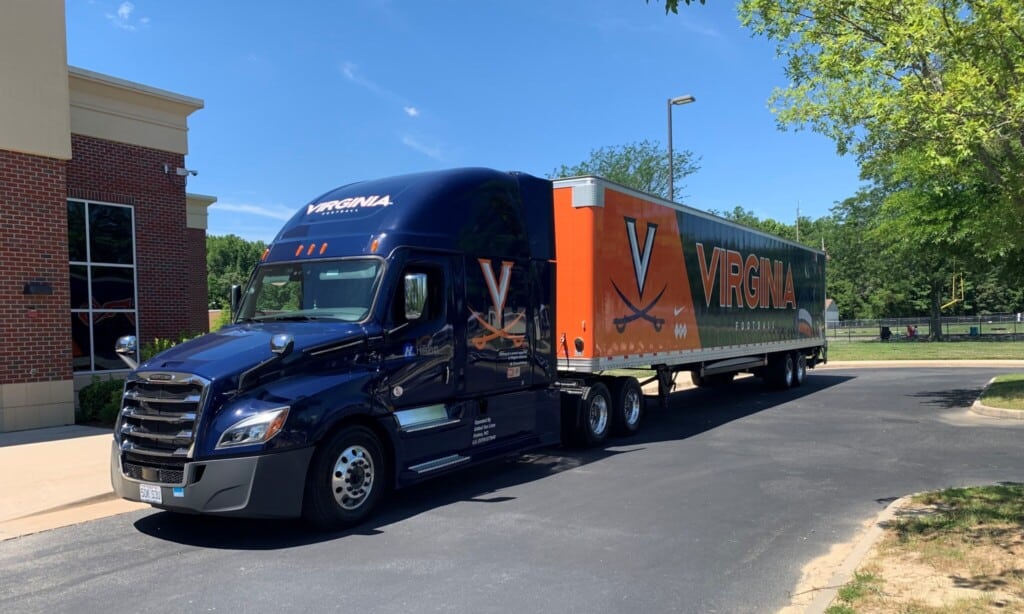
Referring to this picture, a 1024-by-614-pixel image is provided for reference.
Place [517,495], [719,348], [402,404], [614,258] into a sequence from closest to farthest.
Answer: [402,404] → [517,495] → [614,258] → [719,348]

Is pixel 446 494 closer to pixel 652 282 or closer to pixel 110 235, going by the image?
pixel 652 282

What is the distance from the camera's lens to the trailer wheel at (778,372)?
1770 centimetres

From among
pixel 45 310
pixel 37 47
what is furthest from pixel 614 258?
pixel 37 47

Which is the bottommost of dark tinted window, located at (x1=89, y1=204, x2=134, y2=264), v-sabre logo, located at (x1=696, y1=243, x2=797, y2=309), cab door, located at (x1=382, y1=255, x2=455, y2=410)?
cab door, located at (x1=382, y1=255, x2=455, y2=410)

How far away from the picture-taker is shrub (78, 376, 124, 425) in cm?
1158

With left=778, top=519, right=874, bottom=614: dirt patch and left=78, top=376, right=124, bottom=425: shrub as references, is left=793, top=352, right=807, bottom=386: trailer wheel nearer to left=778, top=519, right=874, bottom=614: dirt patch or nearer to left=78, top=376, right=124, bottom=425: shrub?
left=778, top=519, right=874, bottom=614: dirt patch

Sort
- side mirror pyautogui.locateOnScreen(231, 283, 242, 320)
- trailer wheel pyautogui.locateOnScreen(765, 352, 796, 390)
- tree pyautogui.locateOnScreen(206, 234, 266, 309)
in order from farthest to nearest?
tree pyautogui.locateOnScreen(206, 234, 266, 309), trailer wheel pyautogui.locateOnScreen(765, 352, 796, 390), side mirror pyautogui.locateOnScreen(231, 283, 242, 320)

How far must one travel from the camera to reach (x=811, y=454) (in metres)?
9.39

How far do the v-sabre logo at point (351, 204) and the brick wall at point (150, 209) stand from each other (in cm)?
782

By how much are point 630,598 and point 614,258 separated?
6.25 metres

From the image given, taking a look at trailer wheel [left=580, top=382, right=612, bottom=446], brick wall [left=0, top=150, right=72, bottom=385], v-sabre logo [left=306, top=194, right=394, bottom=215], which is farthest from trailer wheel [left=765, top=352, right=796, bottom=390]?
brick wall [left=0, top=150, right=72, bottom=385]

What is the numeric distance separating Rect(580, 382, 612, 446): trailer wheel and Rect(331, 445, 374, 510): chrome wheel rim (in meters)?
3.90

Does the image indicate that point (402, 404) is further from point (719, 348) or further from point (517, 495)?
point (719, 348)

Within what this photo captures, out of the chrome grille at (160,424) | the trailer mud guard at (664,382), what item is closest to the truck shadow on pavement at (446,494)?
the trailer mud guard at (664,382)
